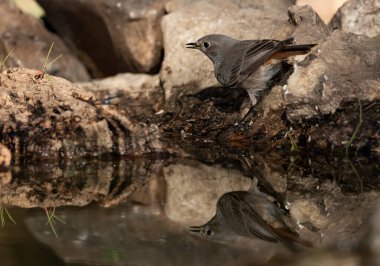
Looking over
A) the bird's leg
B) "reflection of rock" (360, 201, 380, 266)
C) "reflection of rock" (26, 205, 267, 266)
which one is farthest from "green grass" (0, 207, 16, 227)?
the bird's leg

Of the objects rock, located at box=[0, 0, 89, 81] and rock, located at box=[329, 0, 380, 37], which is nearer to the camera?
rock, located at box=[329, 0, 380, 37]

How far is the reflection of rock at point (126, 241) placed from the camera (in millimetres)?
4188

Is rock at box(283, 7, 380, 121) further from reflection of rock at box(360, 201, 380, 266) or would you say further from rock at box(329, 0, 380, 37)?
reflection of rock at box(360, 201, 380, 266)

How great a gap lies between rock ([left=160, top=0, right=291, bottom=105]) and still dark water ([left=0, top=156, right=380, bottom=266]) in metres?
1.85

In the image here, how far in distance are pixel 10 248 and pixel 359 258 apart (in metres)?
1.96

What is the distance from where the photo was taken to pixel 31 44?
1045 cm

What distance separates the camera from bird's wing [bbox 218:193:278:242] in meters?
4.67

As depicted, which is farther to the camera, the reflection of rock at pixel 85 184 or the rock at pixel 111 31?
the rock at pixel 111 31

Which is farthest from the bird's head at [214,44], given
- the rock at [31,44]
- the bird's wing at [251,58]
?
the rock at [31,44]

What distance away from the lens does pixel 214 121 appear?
807 cm

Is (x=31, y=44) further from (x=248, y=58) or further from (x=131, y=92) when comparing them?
(x=248, y=58)

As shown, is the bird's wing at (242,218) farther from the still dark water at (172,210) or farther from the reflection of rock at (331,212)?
the reflection of rock at (331,212)

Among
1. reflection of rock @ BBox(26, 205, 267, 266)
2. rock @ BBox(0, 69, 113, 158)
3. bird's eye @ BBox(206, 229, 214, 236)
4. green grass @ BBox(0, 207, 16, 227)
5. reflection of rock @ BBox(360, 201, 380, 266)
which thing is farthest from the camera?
rock @ BBox(0, 69, 113, 158)

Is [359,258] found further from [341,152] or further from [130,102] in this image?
[130,102]
